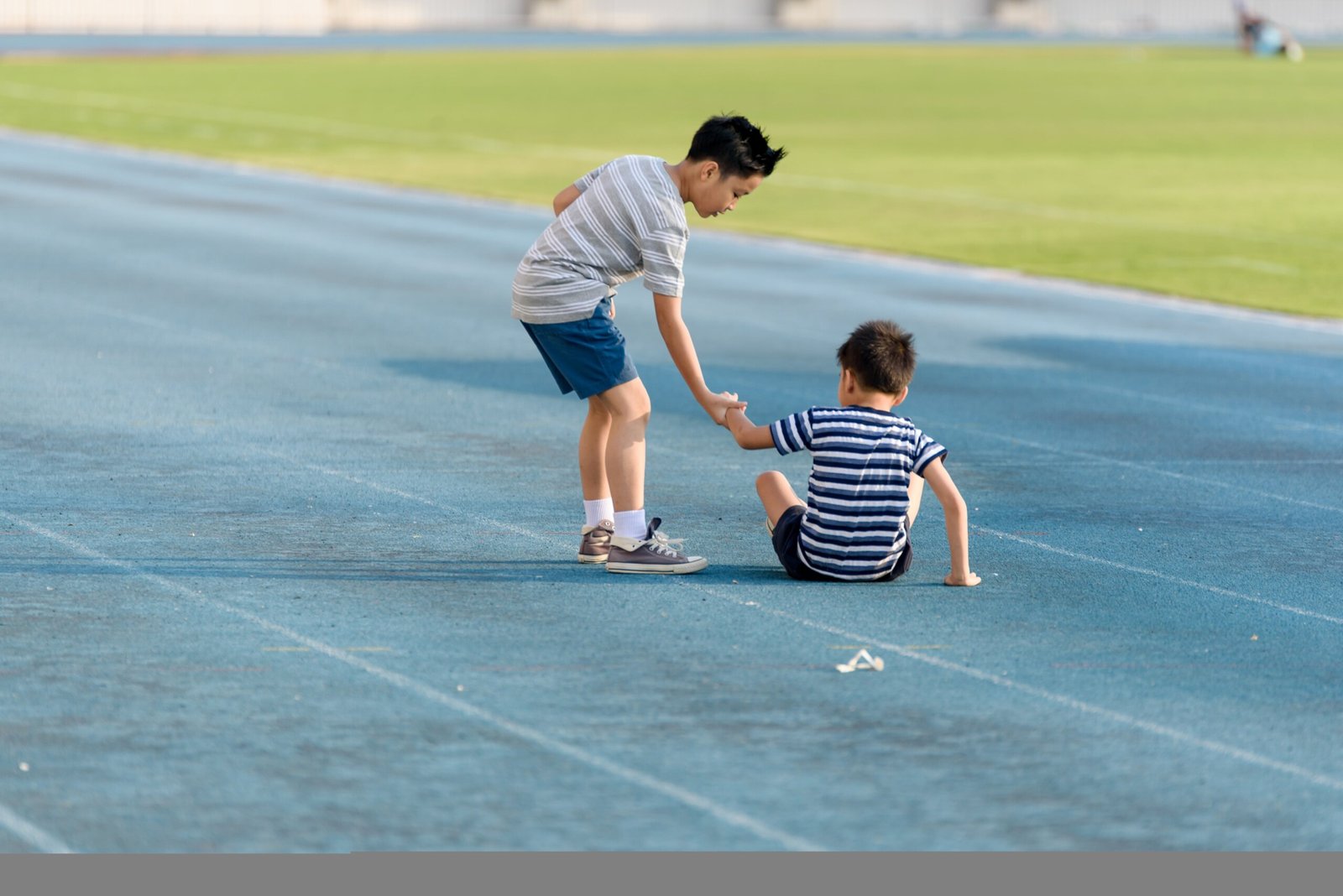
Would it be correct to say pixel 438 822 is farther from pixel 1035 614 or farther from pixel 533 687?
pixel 1035 614

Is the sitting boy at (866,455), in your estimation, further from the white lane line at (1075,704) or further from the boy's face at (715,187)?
the boy's face at (715,187)

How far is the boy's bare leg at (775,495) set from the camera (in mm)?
8422

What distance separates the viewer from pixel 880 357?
26.1 feet

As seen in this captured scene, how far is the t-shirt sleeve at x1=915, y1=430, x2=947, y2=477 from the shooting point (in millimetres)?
Answer: 8039

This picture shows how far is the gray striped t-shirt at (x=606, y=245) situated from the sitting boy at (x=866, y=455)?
0.70 metres

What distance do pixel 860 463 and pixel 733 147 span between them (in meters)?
1.27

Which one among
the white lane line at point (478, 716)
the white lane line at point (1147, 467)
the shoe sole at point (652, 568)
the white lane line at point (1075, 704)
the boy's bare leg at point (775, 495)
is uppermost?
the white lane line at point (1147, 467)

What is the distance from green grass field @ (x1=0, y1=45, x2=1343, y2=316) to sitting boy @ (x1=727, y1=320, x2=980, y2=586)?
1076 cm

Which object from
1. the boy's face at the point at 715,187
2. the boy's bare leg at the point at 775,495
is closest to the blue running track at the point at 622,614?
the boy's bare leg at the point at 775,495

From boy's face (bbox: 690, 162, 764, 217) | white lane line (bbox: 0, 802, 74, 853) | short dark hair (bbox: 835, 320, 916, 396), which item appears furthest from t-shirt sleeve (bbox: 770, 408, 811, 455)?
white lane line (bbox: 0, 802, 74, 853)

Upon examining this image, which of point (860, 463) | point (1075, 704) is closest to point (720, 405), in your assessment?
point (860, 463)

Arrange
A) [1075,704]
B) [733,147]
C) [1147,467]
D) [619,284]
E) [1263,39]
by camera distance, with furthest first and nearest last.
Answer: [1263,39] → [1147,467] → [619,284] → [733,147] → [1075,704]

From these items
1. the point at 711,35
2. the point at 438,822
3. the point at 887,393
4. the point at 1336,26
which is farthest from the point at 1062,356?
the point at 1336,26

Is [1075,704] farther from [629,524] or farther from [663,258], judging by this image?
[663,258]
